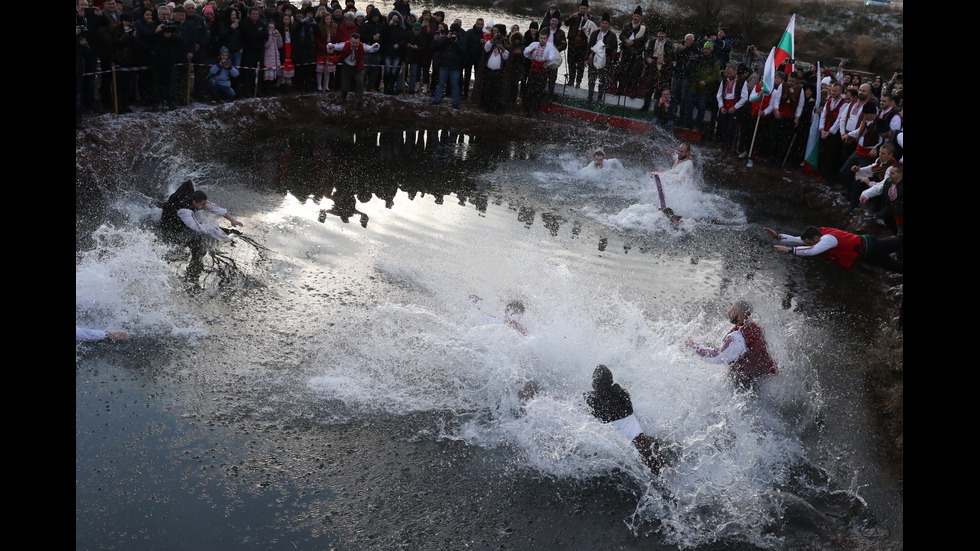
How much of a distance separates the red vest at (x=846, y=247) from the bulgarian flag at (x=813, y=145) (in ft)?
18.3

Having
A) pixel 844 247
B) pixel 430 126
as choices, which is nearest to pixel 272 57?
pixel 430 126

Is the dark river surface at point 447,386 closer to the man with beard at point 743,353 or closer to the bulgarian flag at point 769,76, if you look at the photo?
the man with beard at point 743,353

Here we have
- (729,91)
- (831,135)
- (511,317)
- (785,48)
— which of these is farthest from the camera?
(729,91)

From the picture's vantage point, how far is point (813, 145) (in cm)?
1591

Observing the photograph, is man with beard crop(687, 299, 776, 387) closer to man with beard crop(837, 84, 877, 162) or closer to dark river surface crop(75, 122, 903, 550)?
dark river surface crop(75, 122, 903, 550)

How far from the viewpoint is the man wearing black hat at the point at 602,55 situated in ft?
62.1

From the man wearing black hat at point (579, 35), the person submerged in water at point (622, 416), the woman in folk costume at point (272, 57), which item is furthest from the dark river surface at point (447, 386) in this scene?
the man wearing black hat at point (579, 35)

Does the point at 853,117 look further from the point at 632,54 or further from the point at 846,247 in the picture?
the point at 632,54

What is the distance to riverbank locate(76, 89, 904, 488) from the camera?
962 centimetres

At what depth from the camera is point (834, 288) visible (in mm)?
11547

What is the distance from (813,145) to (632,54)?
531 centimetres

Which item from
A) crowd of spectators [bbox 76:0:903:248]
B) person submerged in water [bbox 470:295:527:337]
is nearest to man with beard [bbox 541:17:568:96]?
crowd of spectators [bbox 76:0:903:248]

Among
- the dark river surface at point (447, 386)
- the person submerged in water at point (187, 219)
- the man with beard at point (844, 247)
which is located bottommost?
the dark river surface at point (447, 386)
